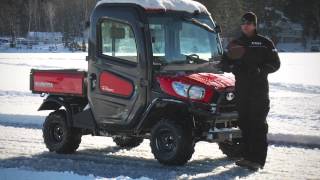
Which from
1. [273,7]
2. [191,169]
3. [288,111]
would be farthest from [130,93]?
[273,7]

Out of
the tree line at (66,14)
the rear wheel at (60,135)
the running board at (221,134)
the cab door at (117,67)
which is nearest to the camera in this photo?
the running board at (221,134)

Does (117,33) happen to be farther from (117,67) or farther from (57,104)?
(57,104)

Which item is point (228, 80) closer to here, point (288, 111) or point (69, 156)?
point (69, 156)

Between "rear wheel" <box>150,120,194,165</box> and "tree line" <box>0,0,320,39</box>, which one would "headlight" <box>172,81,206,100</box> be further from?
"tree line" <box>0,0,320,39</box>

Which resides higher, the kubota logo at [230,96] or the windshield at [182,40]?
the windshield at [182,40]

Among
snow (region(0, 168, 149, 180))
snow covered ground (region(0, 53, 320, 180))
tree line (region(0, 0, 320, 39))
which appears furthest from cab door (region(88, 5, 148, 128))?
tree line (region(0, 0, 320, 39))

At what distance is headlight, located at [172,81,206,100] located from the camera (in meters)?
7.73

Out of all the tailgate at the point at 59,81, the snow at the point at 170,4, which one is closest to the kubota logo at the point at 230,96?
the snow at the point at 170,4

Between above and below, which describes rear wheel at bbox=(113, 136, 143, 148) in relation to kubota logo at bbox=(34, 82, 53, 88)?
below

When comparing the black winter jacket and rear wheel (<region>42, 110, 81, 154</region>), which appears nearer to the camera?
the black winter jacket

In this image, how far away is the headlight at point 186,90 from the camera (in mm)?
7730

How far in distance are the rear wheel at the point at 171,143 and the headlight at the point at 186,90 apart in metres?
0.42

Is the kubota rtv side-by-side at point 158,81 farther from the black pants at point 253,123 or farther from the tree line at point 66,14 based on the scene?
the tree line at point 66,14

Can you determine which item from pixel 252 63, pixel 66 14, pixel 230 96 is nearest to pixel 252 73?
pixel 252 63
